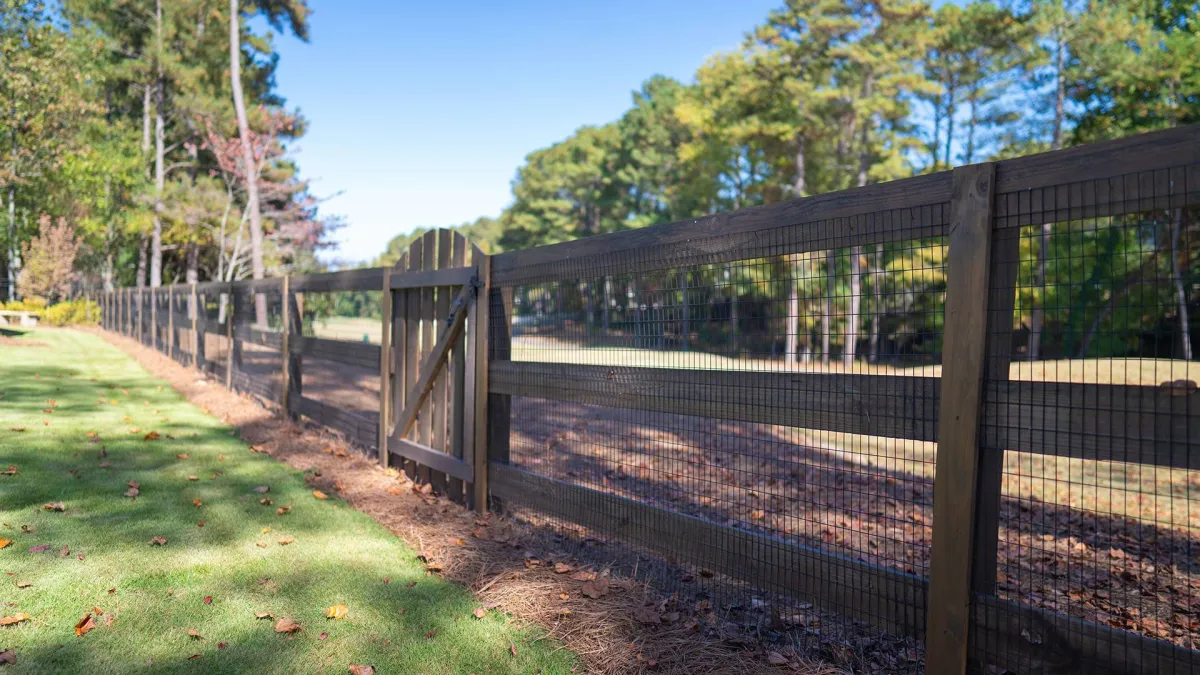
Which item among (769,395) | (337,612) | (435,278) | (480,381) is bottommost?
(337,612)

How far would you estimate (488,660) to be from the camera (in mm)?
2666

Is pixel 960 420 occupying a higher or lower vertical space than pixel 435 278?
lower

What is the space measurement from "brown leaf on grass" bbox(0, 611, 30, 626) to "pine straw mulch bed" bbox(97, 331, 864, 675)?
1.61 metres

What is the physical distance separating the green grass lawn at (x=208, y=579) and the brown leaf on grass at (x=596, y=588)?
1.25 feet

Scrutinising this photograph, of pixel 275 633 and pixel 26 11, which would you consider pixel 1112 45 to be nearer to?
pixel 275 633

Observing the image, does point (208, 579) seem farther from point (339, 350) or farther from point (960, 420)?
point (339, 350)

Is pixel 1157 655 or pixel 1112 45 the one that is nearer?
pixel 1157 655

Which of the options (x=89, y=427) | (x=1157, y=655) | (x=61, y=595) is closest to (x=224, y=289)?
(x=89, y=427)

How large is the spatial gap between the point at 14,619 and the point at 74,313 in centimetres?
2779

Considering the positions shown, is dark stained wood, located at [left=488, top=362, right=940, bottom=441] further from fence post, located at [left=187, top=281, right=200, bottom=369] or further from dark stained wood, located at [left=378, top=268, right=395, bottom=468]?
fence post, located at [left=187, top=281, right=200, bottom=369]

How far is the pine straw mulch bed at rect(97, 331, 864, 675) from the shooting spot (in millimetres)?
2594

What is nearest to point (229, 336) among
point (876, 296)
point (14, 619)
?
point (14, 619)

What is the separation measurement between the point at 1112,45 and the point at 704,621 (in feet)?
78.3

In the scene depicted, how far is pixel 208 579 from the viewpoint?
3240mm
